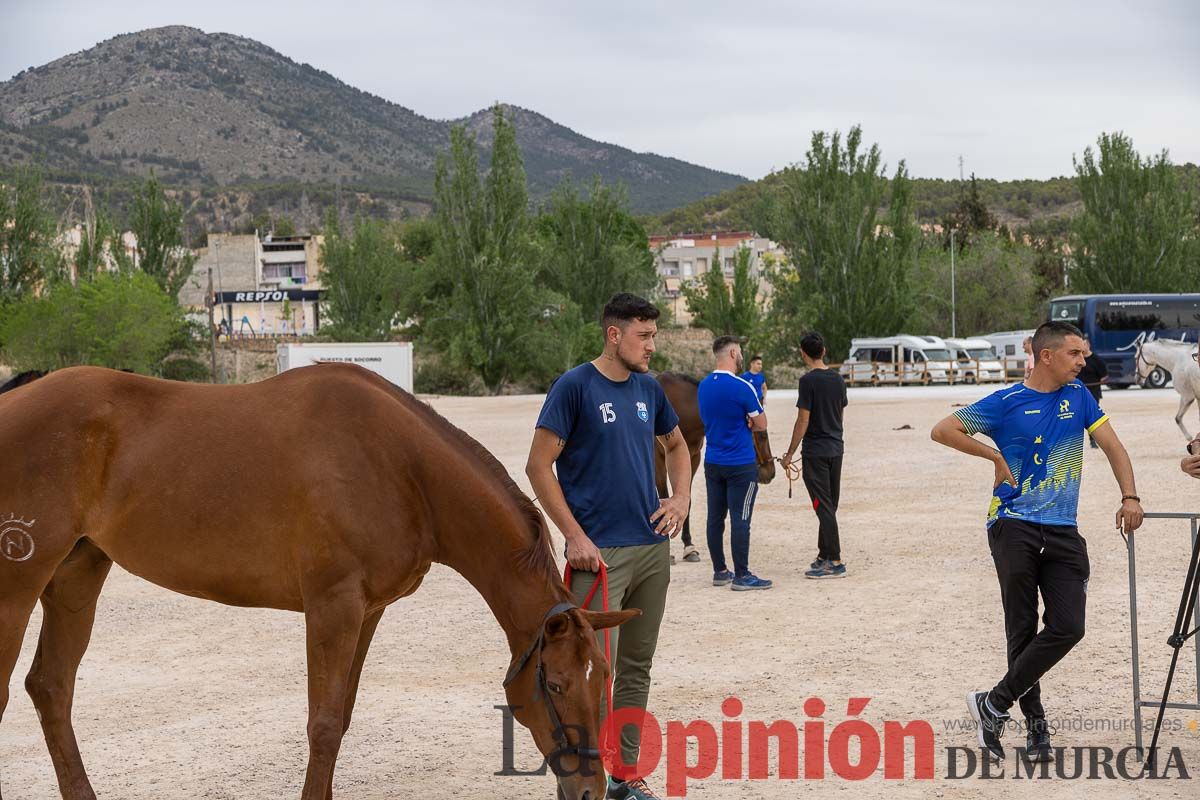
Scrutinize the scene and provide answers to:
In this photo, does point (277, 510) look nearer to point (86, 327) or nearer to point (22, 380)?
point (22, 380)

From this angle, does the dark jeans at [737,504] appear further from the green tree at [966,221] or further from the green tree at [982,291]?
the green tree at [966,221]

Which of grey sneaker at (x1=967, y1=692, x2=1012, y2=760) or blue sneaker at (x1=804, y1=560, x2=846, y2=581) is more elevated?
grey sneaker at (x1=967, y1=692, x2=1012, y2=760)

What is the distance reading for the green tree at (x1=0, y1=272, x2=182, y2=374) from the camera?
47.7 metres

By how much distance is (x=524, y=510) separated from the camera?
4.43m

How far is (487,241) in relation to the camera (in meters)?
53.5

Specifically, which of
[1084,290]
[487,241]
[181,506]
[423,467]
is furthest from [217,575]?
[1084,290]

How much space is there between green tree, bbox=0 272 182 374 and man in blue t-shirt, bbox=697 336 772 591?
41.9m

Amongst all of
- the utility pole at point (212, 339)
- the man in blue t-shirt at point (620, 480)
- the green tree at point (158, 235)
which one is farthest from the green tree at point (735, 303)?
the man in blue t-shirt at point (620, 480)

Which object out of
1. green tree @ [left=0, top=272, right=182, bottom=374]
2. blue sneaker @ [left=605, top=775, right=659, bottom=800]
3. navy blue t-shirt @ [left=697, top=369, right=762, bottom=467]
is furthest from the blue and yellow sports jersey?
green tree @ [left=0, top=272, right=182, bottom=374]

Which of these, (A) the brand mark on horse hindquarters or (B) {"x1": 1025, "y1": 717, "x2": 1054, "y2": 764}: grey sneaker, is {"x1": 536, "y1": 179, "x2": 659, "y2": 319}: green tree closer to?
(B) {"x1": 1025, "y1": 717, "x2": 1054, "y2": 764}: grey sneaker

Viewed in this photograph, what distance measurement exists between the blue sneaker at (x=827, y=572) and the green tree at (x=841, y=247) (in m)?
47.1

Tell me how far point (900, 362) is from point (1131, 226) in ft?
57.7

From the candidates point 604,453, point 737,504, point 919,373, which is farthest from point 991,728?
point 919,373

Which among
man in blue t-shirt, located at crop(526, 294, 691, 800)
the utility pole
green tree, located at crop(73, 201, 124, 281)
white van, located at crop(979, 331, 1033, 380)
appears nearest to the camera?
man in blue t-shirt, located at crop(526, 294, 691, 800)
